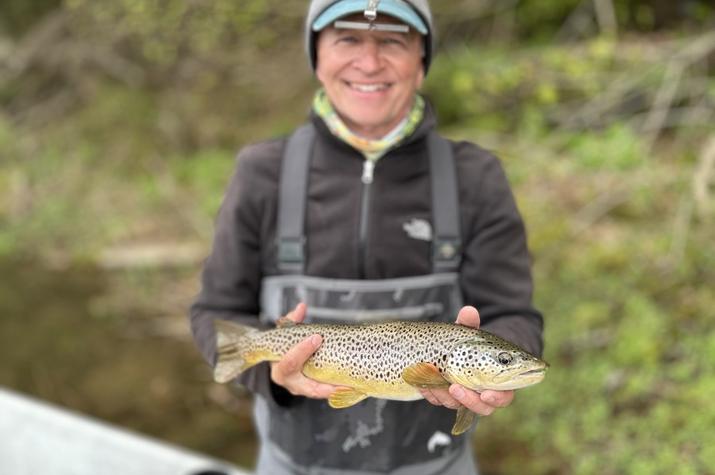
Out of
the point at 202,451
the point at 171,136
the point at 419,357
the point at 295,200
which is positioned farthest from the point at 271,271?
the point at 171,136

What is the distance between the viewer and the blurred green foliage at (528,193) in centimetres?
448

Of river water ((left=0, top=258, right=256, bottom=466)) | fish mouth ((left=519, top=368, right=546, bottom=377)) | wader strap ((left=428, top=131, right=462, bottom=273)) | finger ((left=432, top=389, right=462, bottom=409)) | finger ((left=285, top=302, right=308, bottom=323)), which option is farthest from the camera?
river water ((left=0, top=258, right=256, bottom=466))

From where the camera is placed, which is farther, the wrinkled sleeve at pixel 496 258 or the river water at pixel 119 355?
the river water at pixel 119 355

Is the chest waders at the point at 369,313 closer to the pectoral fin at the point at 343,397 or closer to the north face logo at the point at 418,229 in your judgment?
the north face logo at the point at 418,229

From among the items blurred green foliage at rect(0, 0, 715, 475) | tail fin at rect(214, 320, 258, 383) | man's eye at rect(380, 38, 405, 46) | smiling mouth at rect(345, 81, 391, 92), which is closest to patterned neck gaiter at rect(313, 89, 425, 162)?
smiling mouth at rect(345, 81, 391, 92)

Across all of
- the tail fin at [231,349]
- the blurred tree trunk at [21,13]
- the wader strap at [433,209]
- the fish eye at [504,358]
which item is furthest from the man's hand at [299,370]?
the blurred tree trunk at [21,13]

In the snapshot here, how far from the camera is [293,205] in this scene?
2141 mm

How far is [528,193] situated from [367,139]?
3979 millimetres

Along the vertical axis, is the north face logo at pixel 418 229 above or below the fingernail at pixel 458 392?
above

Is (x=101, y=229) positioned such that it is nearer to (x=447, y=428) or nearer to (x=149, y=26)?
(x=149, y=26)

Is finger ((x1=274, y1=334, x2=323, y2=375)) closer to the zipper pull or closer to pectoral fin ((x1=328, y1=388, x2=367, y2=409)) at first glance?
pectoral fin ((x1=328, y1=388, x2=367, y2=409))

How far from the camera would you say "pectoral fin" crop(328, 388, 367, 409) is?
1.85 m

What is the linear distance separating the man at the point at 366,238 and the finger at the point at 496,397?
0.32m

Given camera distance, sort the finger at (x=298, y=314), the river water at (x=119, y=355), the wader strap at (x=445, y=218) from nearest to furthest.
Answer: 1. the finger at (x=298, y=314)
2. the wader strap at (x=445, y=218)
3. the river water at (x=119, y=355)
